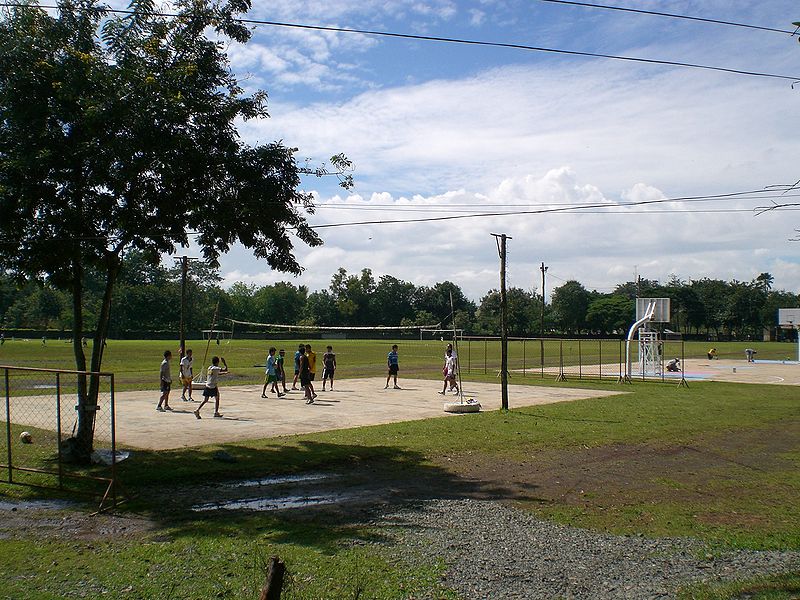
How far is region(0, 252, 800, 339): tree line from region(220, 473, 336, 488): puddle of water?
106 meters

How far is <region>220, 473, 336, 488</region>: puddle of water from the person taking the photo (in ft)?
39.9

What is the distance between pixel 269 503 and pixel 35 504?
3.42 meters

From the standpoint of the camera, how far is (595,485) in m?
12.0

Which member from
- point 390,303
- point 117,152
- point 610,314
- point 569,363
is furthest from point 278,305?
point 117,152

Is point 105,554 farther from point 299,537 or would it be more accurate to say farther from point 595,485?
point 595,485

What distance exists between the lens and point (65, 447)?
13.6 meters

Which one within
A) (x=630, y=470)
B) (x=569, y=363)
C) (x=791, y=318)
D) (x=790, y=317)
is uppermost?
(x=790, y=317)

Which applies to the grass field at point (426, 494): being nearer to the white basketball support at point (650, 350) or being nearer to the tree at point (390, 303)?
the white basketball support at point (650, 350)

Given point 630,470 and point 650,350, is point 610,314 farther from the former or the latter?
point 630,470

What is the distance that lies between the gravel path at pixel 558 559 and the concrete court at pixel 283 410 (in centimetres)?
875

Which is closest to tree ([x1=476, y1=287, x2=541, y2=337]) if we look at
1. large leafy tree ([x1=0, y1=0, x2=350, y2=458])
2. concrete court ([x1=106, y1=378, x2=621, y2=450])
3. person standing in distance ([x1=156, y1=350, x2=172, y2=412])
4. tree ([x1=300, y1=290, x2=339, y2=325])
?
tree ([x1=300, y1=290, x2=339, y2=325])

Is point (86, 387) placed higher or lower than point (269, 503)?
higher

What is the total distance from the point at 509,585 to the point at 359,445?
30.9 ft

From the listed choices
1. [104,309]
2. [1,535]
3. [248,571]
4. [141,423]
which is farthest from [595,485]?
[141,423]
